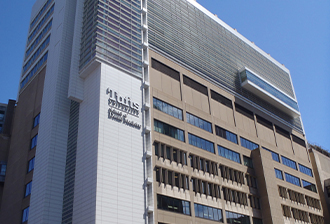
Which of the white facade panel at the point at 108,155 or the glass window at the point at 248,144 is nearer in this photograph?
the white facade panel at the point at 108,155

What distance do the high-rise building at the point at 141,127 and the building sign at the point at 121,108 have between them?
0.62 feet

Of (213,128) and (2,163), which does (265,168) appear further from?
(2,163)

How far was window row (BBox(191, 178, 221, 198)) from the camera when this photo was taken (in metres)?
60.2

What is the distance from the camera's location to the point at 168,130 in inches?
2394

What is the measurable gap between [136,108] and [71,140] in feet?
37.8

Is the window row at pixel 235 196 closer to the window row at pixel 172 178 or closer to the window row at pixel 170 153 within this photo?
the window row at pixel 172 178

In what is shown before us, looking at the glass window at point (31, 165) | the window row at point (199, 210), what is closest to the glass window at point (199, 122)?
the window row at point (199, 210)

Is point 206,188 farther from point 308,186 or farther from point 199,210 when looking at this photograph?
point 308,186

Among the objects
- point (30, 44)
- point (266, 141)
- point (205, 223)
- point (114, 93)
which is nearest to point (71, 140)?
point (114, 93)

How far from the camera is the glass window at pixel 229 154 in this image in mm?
69312

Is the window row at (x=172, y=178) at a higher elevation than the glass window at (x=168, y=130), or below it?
below

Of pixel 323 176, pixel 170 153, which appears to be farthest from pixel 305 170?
pixel 170 153

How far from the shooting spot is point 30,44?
7806cm

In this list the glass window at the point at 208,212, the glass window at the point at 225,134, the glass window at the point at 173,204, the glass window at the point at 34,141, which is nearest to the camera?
the glass window at the point at 173,204
